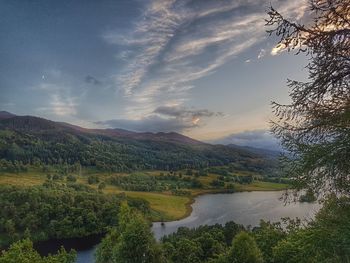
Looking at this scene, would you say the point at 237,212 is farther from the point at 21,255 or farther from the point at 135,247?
the point at 21,255

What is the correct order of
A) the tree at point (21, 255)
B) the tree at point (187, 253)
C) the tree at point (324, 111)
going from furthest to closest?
the tree at point (187, 253), the tree at point (21, 255), the tree at point (324, 111)

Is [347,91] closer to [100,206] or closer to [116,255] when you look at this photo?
[116,255]

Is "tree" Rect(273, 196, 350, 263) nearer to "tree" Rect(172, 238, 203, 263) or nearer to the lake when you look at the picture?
"tree" Rect(172, 238, 203, 263)

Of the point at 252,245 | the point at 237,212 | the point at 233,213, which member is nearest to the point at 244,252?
the point at 252,245

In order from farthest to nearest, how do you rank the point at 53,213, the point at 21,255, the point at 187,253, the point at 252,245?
1. the point at 53,213
2. the point at 187,253
3. the point at 252,245
4. the point at 21,255

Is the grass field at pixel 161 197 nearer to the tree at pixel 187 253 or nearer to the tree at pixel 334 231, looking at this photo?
the tree at pixel 187 253

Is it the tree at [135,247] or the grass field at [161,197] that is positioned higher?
the tree at [135,247]

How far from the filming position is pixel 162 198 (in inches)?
6294

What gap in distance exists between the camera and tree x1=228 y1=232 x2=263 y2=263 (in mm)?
36344

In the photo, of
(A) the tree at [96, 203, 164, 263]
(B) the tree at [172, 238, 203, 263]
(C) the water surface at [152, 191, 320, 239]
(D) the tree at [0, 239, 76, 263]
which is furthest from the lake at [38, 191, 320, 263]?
(D) the tree at [0, 239, 76, 263]

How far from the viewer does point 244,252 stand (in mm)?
36562

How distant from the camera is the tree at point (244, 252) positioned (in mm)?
36344

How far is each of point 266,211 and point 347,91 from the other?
118m

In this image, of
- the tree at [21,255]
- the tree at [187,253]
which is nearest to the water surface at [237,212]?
the tree at [187,253]
